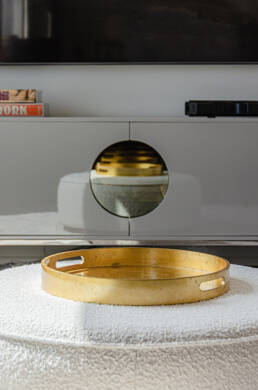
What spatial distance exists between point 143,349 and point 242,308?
14 centimetres

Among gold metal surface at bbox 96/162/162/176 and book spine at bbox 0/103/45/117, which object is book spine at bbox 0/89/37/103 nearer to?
book spine at bbox 0/103/45/117

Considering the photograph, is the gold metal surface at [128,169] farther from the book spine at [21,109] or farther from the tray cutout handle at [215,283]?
the tray cutout handle at [215,283]

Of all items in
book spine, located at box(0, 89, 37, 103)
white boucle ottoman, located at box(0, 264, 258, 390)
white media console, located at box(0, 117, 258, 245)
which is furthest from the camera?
book spine, located at box(0, 89, 37, 103)

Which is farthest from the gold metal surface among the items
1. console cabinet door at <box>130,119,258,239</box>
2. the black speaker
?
the black speaker

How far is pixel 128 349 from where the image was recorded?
0.49 meters

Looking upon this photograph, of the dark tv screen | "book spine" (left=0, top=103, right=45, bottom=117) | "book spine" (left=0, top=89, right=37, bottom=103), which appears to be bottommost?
"book spine" (left=0, top=103, right=45, bottom=117)

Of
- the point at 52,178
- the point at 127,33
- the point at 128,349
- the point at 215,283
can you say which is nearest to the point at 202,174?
the point at 52,178

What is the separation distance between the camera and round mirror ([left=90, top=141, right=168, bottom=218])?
2.02 metres

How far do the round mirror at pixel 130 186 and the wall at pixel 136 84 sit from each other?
321mm

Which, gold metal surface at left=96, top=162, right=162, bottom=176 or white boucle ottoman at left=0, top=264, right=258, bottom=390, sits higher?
gold metal surface at left=96, top=162, right=162, bottom=176

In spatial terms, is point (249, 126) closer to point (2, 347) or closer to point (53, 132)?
point (53, 132)

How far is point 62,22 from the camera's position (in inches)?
89.1

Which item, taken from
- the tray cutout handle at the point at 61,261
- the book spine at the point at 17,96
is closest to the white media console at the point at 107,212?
the book spine at the point at 17,96

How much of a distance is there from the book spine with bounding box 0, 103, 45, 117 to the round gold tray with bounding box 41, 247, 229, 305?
136 centimetres
